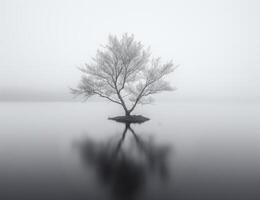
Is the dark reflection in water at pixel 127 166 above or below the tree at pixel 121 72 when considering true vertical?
below

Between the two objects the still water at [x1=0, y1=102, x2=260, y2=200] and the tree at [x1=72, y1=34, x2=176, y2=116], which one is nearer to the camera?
the still water at [x1=0, y1=102, x2=260, y2=200]

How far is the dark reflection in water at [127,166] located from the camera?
6320 millimetres

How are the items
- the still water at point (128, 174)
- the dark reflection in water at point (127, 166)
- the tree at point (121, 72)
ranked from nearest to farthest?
1. the still water at point (128, 174)
2. the dark reflection in water at point (127, 166)
3. the tree at point (121, 72)

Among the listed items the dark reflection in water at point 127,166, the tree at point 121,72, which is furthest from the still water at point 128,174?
the tree at point 121,72

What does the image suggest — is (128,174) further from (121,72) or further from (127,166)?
(121,72)

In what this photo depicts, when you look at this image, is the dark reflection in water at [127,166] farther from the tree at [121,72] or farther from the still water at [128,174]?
the tree at [121,72]

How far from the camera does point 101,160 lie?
9.42 meters

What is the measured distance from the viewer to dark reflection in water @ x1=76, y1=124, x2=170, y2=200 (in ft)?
20.7

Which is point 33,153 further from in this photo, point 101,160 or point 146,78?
point 146,78

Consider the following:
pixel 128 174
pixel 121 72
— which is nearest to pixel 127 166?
pixel 128 174

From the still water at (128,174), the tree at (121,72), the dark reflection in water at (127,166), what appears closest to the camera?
the still water at (128,174)

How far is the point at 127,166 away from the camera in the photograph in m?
8.53

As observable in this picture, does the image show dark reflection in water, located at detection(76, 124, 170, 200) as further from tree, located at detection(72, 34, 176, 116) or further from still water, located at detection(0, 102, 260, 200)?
tree, located at detection(72, 34, 176, 116)

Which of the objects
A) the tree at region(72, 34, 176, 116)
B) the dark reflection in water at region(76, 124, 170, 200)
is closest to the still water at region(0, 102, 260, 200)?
the dark reflection in water at region(76, 124, 170, 200)
